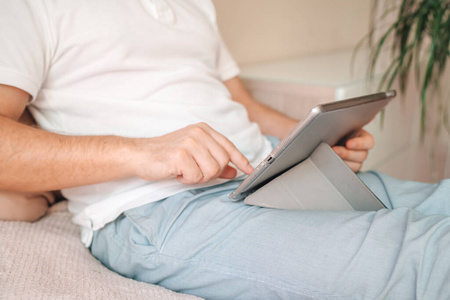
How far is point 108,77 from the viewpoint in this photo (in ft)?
2.59

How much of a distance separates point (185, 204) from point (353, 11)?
2.21 metres

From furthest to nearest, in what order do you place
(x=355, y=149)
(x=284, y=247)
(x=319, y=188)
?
(x=355, y=149)
(x=319, y=188)
(x=284, y=247)

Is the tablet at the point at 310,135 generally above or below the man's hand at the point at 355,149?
above

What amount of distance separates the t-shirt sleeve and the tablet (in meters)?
0.41

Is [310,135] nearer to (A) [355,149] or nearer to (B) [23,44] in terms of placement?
(A) [355,149]

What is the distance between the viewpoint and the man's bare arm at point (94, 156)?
636mm

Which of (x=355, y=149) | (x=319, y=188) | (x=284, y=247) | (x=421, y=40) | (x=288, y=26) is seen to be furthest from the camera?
(x=288, y=26)

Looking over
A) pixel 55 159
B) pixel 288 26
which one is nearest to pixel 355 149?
pixel 55 159

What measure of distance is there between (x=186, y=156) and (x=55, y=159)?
223 mm

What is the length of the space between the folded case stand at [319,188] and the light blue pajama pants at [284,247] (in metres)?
0.03

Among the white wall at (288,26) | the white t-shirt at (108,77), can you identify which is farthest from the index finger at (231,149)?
the white wall at (288,26)

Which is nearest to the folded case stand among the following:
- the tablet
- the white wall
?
the tablet

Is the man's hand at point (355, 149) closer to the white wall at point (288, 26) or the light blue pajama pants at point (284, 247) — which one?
the light blue pajama pants at point (284, 247)

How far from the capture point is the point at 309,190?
71cm
